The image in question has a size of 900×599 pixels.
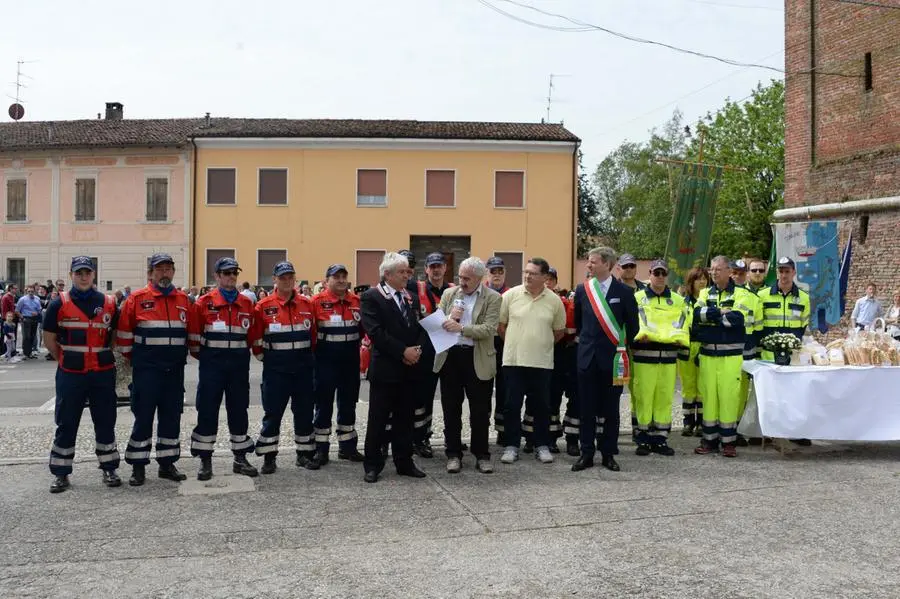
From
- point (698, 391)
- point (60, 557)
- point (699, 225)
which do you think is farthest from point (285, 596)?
point (699, 225)

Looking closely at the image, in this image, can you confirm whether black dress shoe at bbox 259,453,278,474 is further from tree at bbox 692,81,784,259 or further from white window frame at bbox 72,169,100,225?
tree at bbox 692,81,784,259

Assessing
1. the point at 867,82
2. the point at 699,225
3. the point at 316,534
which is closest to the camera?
the point at 316,534

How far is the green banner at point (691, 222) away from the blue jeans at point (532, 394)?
13369 mm

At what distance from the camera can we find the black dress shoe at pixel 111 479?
22.7ft

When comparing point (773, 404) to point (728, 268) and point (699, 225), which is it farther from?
point (699, 225)

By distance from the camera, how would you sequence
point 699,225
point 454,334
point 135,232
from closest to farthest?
point 454,334 < point 699,225 < point 135,232

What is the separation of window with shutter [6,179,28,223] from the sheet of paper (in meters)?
33.1

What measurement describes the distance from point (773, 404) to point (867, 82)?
46.4ft

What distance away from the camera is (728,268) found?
866cm

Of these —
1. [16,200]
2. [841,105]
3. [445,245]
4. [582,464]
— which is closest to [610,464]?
[582,464]

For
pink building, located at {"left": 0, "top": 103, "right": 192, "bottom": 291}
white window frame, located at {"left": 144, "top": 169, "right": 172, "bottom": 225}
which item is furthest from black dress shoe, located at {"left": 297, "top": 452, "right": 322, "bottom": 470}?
white window frame, located at {"left": 144, "top": 169, "right": 172, "bottom": 225}

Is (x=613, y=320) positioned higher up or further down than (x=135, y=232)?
further down

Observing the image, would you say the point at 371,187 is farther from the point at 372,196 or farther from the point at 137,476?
the point at 137,476

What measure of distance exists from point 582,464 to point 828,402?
2.68 metres
